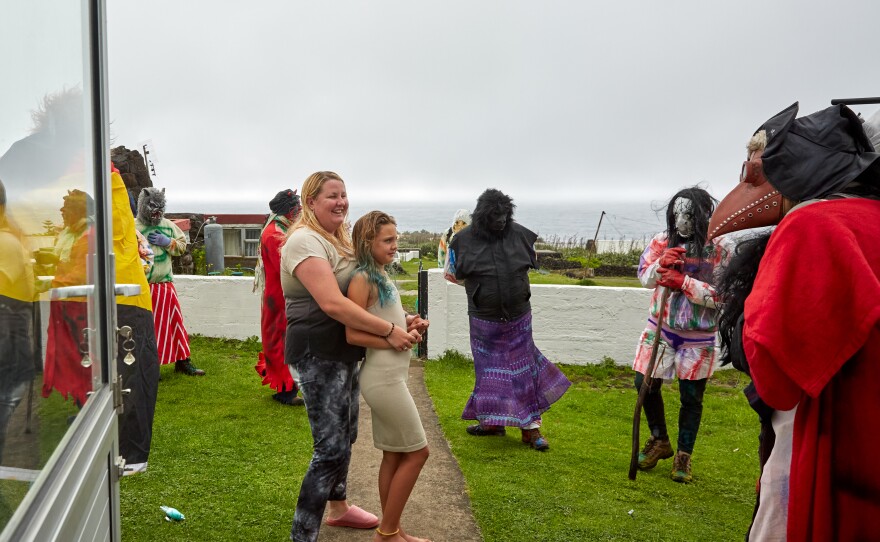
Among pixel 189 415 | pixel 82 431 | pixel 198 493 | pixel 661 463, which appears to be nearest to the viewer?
pixel 82 431

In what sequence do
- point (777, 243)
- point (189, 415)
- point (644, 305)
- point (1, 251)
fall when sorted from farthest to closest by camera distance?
1. point (644, 305)
2. point (189, 415)
3. point (777, 243)
4. point (1, 251)

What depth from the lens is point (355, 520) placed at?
150 inches

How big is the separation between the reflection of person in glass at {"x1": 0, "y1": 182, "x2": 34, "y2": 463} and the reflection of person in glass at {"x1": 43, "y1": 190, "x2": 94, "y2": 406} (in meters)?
0.17

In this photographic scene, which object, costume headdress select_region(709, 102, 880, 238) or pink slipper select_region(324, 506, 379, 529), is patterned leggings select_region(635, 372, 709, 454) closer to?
pink slipper select_region(324, 506, 379, 529)

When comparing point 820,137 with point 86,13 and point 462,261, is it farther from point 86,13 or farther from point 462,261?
point 462,261

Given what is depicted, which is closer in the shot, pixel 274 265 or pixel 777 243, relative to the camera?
pixel 777 243

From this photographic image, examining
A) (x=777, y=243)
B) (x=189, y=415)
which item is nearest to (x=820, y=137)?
(x=777, y=243)

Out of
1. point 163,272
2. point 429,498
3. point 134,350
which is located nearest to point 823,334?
point 429,498

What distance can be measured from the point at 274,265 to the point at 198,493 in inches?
89.8

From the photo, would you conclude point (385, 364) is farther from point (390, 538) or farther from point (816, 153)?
point (816, 153)

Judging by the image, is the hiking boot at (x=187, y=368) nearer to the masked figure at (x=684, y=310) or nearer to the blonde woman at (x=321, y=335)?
the blonde woman at (x=321, y=335)

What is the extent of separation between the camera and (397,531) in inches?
135

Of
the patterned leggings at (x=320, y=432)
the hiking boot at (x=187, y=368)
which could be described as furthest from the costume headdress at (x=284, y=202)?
the patterned leggings at (x=320, y=432)

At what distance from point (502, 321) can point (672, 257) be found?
1.47m
